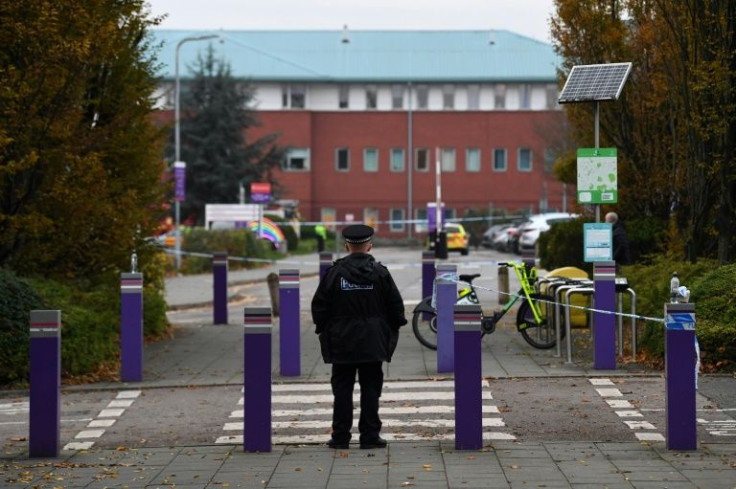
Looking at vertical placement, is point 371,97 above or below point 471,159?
above

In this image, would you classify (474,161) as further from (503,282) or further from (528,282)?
(528,282)

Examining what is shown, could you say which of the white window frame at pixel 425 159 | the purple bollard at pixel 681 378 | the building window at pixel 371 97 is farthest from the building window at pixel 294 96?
the purple bollard at pixel 681 378

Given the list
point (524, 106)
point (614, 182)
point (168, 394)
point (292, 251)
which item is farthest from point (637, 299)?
point (524, 106)

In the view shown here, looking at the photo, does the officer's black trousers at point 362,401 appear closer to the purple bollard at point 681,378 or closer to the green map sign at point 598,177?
the purple bollard at point 681,378

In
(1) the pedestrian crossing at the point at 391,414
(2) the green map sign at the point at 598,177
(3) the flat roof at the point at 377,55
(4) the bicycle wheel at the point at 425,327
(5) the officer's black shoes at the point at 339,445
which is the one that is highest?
(3) the flat roof at the point at 377,55

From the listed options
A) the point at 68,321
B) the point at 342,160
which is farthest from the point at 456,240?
the point at 68,321

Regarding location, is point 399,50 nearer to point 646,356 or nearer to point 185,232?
point 185,232

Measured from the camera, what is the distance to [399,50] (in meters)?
Answer: 87.2

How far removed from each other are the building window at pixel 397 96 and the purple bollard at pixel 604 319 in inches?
2779

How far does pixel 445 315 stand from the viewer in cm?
1497

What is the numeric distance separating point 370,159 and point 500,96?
884 cm

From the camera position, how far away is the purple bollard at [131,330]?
578 inches

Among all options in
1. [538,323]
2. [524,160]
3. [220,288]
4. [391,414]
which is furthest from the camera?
[524,160]

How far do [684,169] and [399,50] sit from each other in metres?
67.9
